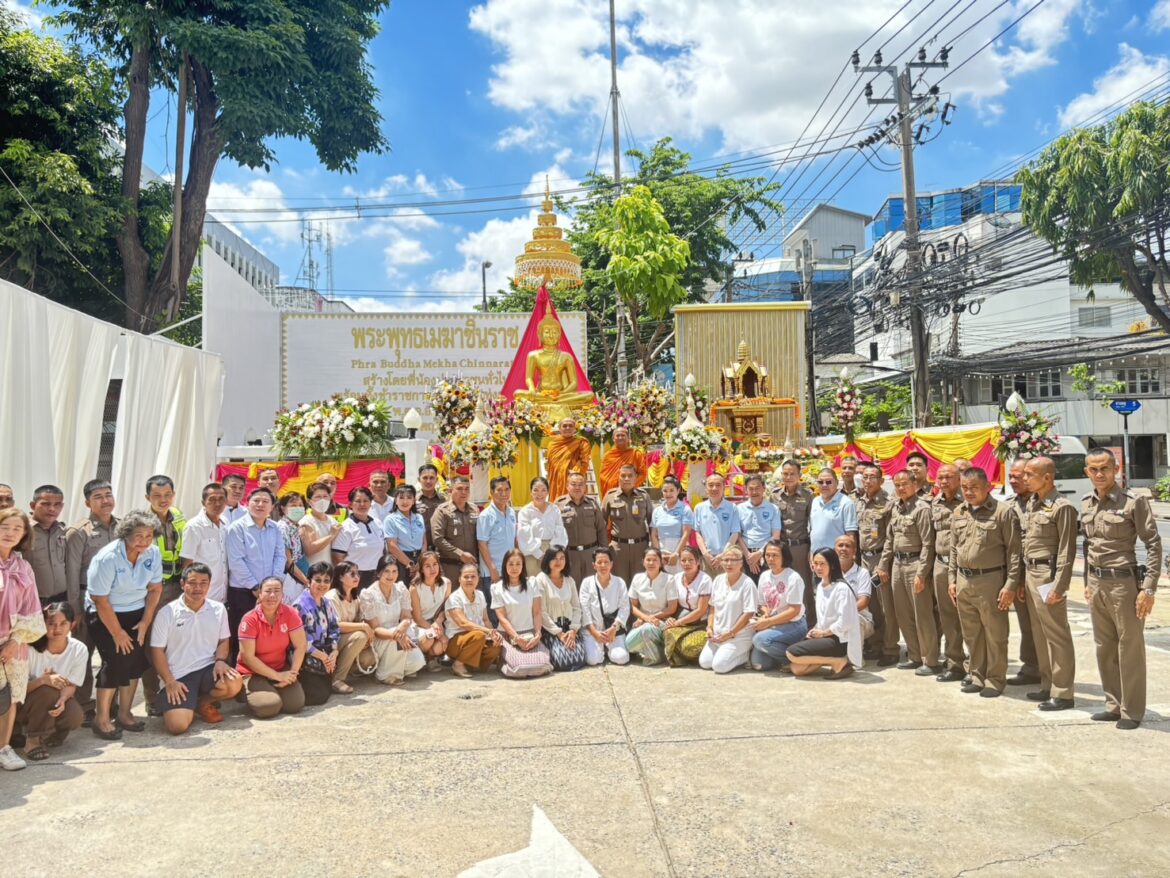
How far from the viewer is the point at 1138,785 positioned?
157 inches

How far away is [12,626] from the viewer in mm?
4320

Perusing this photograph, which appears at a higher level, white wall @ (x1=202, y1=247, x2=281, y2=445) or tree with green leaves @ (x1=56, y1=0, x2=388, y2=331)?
tree with green leaves @ (x1=56, y1=0, x2=388, y2=331)

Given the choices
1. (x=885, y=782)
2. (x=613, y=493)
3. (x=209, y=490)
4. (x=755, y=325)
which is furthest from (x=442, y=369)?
(x=885, y=782)

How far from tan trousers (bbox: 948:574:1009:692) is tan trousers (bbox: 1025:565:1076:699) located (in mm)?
220

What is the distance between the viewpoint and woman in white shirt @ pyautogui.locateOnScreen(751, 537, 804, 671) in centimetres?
629

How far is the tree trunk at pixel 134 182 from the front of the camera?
1759 cm

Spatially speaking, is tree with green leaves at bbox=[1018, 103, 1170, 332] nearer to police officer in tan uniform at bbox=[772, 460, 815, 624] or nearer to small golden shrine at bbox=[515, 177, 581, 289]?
small golden shrine at bbox=[515, 177, 581, 289]

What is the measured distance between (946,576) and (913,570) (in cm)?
29

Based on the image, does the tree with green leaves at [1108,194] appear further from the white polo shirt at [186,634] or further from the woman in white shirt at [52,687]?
the woman in white shirt at [52,687]

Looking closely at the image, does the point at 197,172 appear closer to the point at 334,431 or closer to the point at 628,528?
the point at 334,431

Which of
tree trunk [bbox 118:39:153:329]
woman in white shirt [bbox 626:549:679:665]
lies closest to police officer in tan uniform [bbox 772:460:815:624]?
woman in white shirt [bbox 626:549:679:665]

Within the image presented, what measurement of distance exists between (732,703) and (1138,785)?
2.21 m

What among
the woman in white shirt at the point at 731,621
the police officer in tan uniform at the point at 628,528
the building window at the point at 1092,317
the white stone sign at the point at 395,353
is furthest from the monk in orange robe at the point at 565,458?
the building window at the point at 1092,317

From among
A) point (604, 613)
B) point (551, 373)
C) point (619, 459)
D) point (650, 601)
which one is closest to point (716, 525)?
point (650, 601)
